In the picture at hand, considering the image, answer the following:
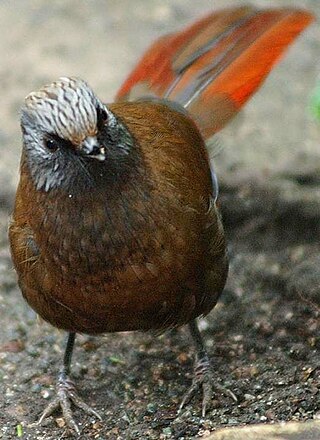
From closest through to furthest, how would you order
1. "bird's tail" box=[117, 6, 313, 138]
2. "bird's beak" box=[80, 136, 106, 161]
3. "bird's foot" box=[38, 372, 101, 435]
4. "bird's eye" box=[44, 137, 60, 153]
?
"bird's beak" box=[80, 136, 106, 161] → "bird's eye" box=[44, 137, 60, 153] → "bird's foot" box=[38, 372, 101, 435] → "bird's tail" box=[117, 6, 313, 138]

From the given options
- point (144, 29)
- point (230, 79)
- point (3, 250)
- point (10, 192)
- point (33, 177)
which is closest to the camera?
point (33, 177)

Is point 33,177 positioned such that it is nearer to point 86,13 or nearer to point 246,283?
point 246,283

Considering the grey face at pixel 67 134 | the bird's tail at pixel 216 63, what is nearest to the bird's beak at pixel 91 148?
the grey face at pixel 67 134

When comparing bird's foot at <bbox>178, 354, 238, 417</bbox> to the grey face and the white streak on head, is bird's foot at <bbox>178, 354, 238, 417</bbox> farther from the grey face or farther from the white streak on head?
the white streak on head

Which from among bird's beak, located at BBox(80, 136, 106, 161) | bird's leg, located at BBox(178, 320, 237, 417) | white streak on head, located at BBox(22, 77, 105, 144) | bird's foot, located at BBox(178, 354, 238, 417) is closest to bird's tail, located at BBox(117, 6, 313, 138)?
bird's leg, located at BBox(178, 320, 237, 417)

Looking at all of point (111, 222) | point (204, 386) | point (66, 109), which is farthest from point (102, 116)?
point (204, 386)

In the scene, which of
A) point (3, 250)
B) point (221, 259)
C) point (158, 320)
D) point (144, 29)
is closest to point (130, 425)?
point (158, 320)

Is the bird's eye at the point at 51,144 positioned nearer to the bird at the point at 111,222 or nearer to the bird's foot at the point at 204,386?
the bird at the point at 111,222

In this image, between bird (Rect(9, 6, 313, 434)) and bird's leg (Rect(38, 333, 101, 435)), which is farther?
bird's leg (Rect(38, 333, 101, 435))

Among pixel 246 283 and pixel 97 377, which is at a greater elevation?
pixel 97 377
